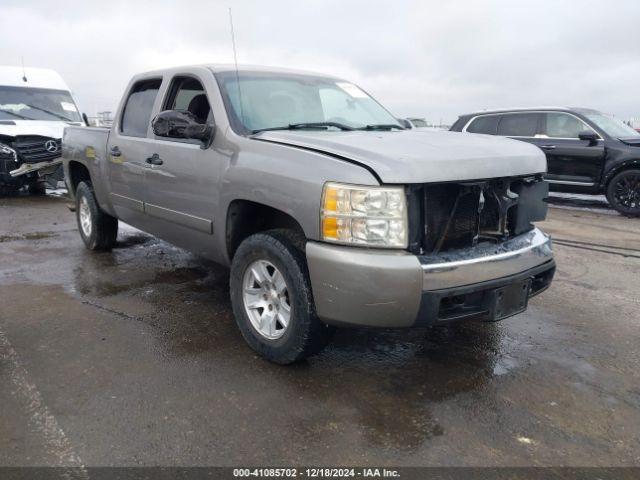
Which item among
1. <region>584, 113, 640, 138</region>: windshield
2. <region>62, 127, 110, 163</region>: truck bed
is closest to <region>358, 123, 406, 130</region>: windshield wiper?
<region>62, 127, 110, 163</region>: truck bed

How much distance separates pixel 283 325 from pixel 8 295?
2.75 m

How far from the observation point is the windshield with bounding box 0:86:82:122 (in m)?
10.6

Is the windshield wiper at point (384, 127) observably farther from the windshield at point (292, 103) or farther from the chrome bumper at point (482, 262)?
the chrome bumper at point (482, 262)

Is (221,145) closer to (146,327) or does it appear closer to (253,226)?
(253,226)

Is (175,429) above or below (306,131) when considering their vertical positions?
below

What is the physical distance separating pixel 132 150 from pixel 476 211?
9.72 ft

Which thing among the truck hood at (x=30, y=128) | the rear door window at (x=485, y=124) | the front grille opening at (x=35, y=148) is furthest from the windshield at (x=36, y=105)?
the rear door window at (x=485, y=124)

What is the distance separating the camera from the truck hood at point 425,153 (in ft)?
8.68

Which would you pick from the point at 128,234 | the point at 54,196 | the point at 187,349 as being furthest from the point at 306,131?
the point at 54,196

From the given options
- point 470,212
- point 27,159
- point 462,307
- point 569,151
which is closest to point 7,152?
point 27,159

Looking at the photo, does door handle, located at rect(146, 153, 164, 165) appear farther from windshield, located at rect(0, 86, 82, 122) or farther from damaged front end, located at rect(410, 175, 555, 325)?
windshield, located at rect(0, 86, 82, 122)

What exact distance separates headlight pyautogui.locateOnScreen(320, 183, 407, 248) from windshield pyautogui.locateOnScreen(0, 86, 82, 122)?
10.1 m

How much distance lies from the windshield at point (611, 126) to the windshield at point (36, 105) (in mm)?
10169

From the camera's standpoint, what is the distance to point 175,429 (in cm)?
254
